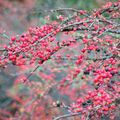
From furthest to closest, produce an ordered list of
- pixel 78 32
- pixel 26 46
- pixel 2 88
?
pixel 2 88 < pixel 78 32 < pixel 26 46

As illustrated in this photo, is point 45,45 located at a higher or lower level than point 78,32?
lower

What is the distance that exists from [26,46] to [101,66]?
80cm

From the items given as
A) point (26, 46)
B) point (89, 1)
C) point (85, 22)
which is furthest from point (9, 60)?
point (89, 1)

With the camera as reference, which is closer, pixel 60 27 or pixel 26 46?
pixel 26 46

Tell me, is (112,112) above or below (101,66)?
below

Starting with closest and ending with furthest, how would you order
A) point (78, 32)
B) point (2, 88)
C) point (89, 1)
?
point (78, 32) < point (2, 88) < point (89, 1)

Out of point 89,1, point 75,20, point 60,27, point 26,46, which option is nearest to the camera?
point 26,46

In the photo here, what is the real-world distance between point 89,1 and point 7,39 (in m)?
9.93

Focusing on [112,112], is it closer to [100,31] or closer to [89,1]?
[100,31]

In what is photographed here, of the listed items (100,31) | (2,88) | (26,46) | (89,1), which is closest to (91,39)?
(100,31)

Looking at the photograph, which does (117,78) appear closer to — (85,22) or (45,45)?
(85,22)

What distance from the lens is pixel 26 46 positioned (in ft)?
14.2

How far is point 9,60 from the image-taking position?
4352 millimetres

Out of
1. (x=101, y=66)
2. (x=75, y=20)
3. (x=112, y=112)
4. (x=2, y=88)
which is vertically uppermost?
(x=2, y=88)
